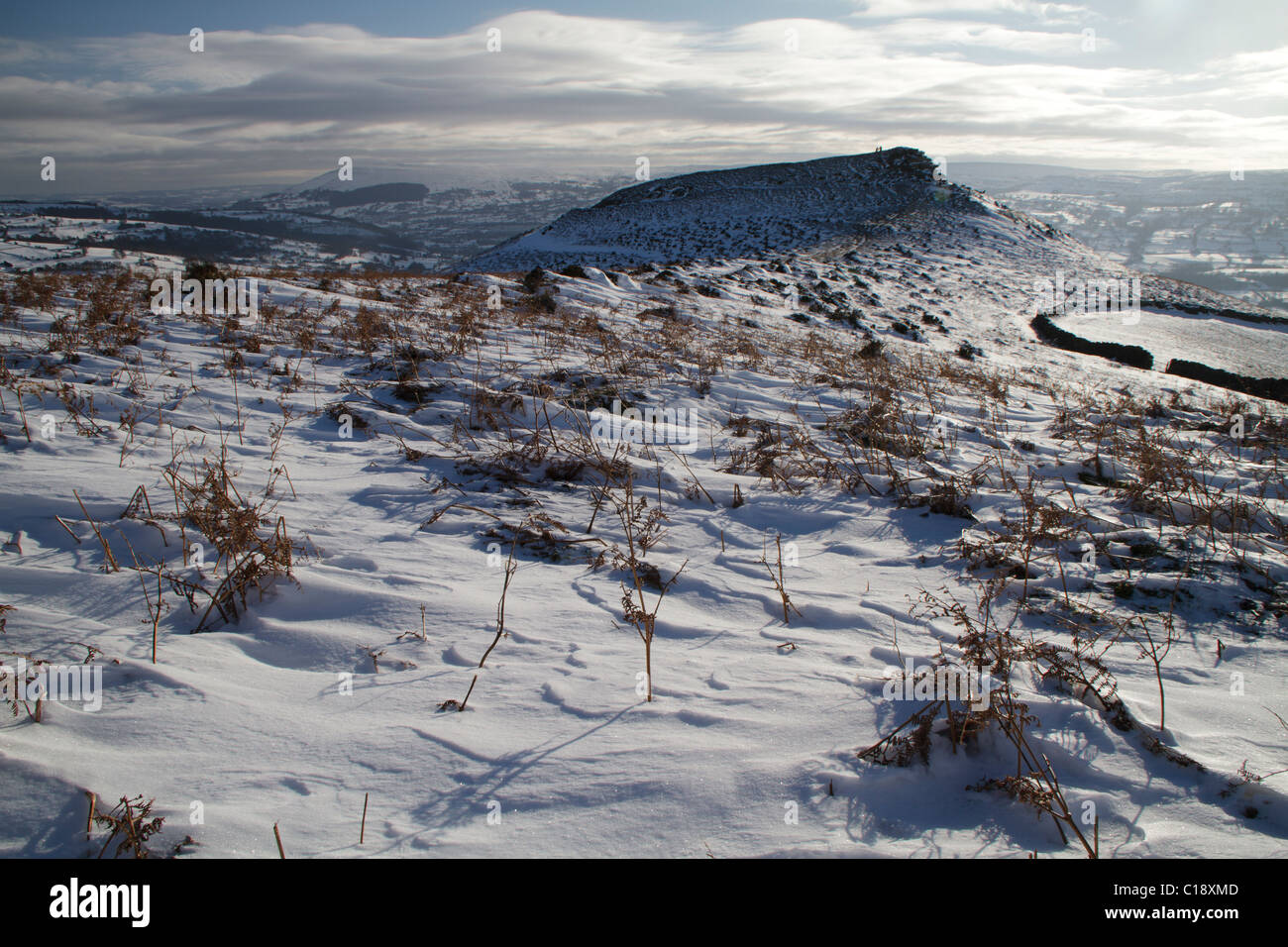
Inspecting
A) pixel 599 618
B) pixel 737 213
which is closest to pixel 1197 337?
pixel 599 618

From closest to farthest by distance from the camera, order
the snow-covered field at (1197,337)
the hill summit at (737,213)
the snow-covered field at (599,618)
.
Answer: the snow-covered field at (599,618)
the snow-covered field at (1197,337)
the hill summit at (737,213)

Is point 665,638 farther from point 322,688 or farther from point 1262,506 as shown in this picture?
point 1262,506

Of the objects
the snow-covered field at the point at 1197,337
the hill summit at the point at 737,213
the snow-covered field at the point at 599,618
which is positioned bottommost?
the snow-covered field at the point at 599,618

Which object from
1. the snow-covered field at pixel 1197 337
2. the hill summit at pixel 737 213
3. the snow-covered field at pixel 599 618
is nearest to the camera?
the snow-covered field at pixel 599 618

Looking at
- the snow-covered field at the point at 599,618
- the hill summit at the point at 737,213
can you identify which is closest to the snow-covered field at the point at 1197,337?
the hill summit at the point at 737,213

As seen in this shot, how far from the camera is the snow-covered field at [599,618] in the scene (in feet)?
5.12

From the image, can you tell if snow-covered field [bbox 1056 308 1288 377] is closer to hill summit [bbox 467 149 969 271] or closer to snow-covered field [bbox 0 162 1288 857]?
hill summit [bbox 467 149 969 271]

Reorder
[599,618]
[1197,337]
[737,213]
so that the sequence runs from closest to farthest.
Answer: [599,618] → [1197,337] → [737,213]

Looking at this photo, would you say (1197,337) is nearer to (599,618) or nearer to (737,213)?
(599,618)

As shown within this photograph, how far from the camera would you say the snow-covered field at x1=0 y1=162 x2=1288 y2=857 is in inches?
61.4

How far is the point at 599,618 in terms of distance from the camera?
249 cm

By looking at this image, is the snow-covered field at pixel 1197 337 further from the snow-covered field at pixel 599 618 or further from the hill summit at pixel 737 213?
the snow-covered field at pixel 599 618

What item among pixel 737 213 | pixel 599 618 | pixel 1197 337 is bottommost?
pixel 599 618
